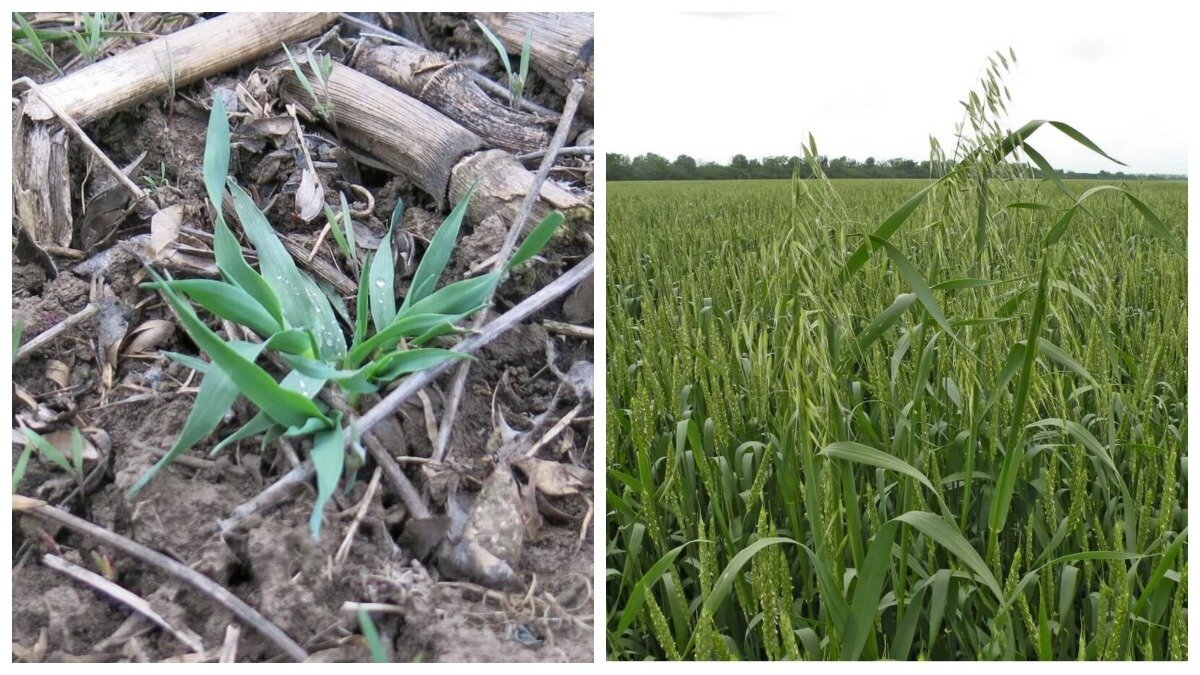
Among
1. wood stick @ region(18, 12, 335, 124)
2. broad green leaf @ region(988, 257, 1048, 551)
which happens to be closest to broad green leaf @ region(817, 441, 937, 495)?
broad green leaf @ region(988, 257, 1048, 551)

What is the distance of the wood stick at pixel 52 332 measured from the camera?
3.23 ft

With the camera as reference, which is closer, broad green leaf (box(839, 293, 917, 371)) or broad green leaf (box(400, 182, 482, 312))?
broad green leaf (box(839, 293, 917, 371))

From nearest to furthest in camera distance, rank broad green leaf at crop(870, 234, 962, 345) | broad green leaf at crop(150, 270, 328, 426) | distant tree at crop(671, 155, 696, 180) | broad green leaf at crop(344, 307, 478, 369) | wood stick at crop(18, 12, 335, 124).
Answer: broad green leaf at crop(870, 234, 962, 345)
broad green leaf at crop(150, 270, 328, 426)
broad green leaf at crop(344, 307, 478, 369)
wood stick at crop(18, 12, 335, 124)
distant tree at crop(671, 155, 696, 180)

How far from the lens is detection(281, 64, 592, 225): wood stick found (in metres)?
1.02

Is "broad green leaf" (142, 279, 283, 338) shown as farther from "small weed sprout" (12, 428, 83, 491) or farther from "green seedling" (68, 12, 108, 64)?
"green seedling" (68, 12, 108, 64)

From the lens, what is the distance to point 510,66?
41.6 inches

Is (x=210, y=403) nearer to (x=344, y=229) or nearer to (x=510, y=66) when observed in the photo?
(x=344, y=229)

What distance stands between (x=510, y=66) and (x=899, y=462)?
2.26 ft

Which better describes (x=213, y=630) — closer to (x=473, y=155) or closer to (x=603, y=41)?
(x=473, y=155)

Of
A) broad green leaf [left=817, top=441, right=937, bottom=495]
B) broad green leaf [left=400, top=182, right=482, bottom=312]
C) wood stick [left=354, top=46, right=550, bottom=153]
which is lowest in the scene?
broad green leaf [left=817, top=441, right=937, bottom=495]

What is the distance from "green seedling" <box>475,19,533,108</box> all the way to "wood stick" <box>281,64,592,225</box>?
0.08m

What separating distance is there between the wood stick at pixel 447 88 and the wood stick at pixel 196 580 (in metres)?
0.63

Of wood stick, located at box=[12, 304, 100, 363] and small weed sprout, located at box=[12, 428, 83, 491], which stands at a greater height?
wood stick, located at box=[12, 304, 100, 363]

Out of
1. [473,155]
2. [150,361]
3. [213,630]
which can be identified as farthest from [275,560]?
[473,155]
